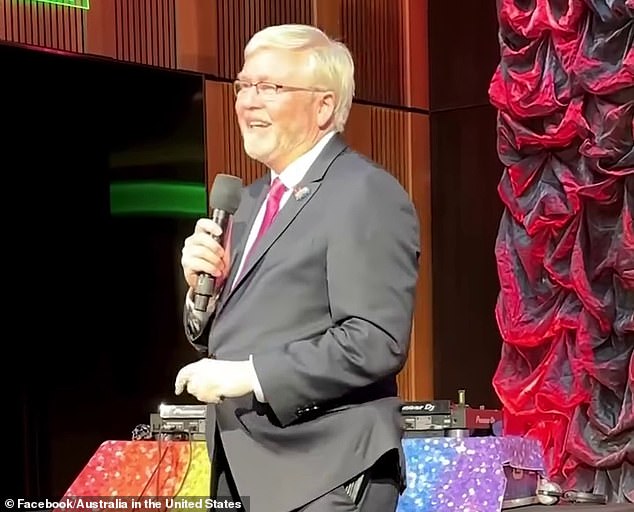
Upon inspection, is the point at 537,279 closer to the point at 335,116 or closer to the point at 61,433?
the point at 61,433

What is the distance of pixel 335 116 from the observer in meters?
1.79

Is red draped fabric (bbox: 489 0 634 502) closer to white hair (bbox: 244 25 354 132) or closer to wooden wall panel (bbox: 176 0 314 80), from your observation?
wooden wall panel (bbox: 176 0 314 80)

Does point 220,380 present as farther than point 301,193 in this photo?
No

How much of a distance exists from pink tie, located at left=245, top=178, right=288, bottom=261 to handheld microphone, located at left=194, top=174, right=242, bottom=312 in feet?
0.24

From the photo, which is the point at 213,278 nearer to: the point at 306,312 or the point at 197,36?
the point at 306,312

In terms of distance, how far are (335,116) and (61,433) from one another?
8.49 ft

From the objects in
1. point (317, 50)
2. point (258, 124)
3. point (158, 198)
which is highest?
point (317, 50)

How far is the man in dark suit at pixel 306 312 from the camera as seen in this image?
1575mm

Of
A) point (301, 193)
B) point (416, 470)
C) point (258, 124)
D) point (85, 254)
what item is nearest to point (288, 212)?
point (301, 193)

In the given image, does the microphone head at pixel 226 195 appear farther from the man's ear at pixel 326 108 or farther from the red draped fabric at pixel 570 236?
the red draped fabric at pixel 570 236

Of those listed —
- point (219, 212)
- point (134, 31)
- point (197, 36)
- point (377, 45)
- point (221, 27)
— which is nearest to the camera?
point (219, 212)

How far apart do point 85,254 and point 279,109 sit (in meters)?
2.53

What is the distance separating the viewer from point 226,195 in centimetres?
188

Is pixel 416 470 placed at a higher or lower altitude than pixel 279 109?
lower
